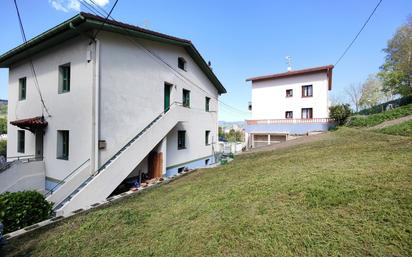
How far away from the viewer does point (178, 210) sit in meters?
4.05

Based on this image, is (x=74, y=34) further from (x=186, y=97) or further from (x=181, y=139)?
(x=181, y=139)

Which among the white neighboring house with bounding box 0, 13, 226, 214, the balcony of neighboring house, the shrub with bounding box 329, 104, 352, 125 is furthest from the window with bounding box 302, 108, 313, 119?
the white neighboring house with bounding box 0, 13, 226, 214

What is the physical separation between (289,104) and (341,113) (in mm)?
5516

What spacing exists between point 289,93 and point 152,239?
851 inches

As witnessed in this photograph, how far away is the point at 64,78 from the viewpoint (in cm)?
855

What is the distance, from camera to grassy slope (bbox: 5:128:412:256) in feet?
7.38

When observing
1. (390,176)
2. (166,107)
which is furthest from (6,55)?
(390,176)

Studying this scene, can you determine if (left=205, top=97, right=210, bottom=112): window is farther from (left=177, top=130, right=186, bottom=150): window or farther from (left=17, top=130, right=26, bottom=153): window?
(left=17, top=130, right=26, bottom=153): window

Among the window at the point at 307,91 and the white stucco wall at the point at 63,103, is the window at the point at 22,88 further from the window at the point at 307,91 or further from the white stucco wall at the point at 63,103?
the window at the point at 307,91

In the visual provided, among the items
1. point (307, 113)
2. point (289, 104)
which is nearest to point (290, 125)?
point (307, 113)

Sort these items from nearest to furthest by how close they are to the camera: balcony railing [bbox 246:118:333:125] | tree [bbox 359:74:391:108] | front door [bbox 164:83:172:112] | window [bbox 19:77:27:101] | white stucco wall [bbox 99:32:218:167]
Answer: white stucco wall [bbox 99:32:218:167], window [bbox 19:77:27:101], front door [bbox 164:83:172:112], balcony railing [bbox 246:118:333:125], tree [bbox 359:74:391:108]

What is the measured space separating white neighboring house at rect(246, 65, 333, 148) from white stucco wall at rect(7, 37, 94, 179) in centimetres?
1696

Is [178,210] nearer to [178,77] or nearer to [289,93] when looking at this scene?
[178,77]

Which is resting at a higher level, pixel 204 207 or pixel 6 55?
pixel 6 55
